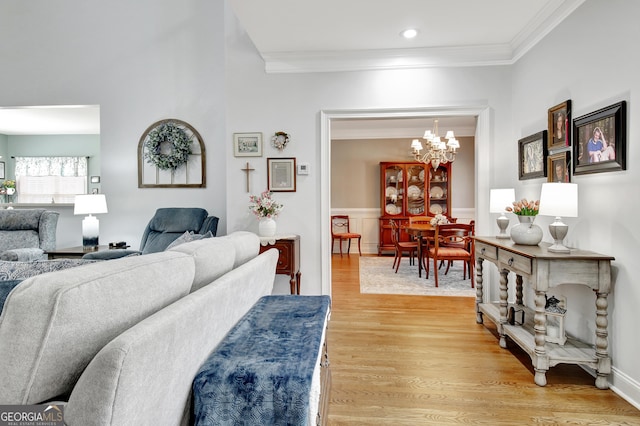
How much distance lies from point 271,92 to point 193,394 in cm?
312

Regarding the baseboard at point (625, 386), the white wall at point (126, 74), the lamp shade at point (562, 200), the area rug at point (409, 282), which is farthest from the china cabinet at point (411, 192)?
the baseboard at point (625, 386)

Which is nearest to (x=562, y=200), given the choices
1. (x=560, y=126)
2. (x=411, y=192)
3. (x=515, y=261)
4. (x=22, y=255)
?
(x=515, y=261)

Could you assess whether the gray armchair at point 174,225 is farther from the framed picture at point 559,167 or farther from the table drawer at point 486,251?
the framed picture at point 559,167

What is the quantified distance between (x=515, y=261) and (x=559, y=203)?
0.50 m

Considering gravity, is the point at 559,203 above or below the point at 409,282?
above

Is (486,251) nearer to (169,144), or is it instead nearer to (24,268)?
(24,268)

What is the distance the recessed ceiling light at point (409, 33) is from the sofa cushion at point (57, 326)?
3063 millimetres

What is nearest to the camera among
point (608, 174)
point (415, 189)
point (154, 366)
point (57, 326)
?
point (57, 326)

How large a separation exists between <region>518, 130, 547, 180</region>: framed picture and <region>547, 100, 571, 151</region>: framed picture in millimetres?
96

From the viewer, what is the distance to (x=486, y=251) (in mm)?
3150

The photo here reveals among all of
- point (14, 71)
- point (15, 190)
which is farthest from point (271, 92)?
point (15, 190)

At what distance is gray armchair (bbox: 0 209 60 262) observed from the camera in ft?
13.7

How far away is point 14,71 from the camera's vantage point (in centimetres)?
491

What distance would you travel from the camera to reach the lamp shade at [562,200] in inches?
89.7
